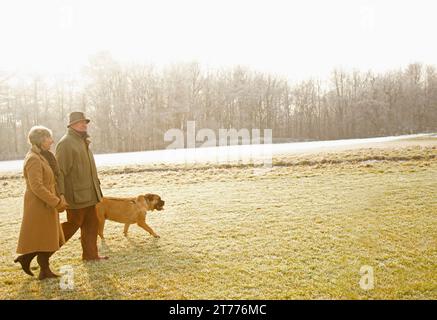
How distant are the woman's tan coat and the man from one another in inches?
15.3

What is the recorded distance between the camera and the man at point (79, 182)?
18.2 feet

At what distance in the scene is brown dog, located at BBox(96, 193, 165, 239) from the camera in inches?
272

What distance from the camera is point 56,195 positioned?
17.6 ft

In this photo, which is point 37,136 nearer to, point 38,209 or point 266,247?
point 38,209

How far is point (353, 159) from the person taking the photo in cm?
1844

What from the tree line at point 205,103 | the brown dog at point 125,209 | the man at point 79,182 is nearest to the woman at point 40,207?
the man at point 79,182

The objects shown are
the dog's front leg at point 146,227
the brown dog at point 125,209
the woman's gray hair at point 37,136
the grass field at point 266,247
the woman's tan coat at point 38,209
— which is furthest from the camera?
the dog's front leg at point 146,227

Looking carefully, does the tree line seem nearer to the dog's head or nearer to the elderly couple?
the dog's head

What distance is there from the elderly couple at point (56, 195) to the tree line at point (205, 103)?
34619 millimetres

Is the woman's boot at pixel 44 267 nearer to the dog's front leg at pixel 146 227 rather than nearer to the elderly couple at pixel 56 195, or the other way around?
the elderly couple at pixel 56 195

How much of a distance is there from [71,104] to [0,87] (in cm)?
712

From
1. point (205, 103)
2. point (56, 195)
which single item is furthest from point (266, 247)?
point (205, 103)

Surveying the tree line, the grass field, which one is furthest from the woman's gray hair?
the tree line
